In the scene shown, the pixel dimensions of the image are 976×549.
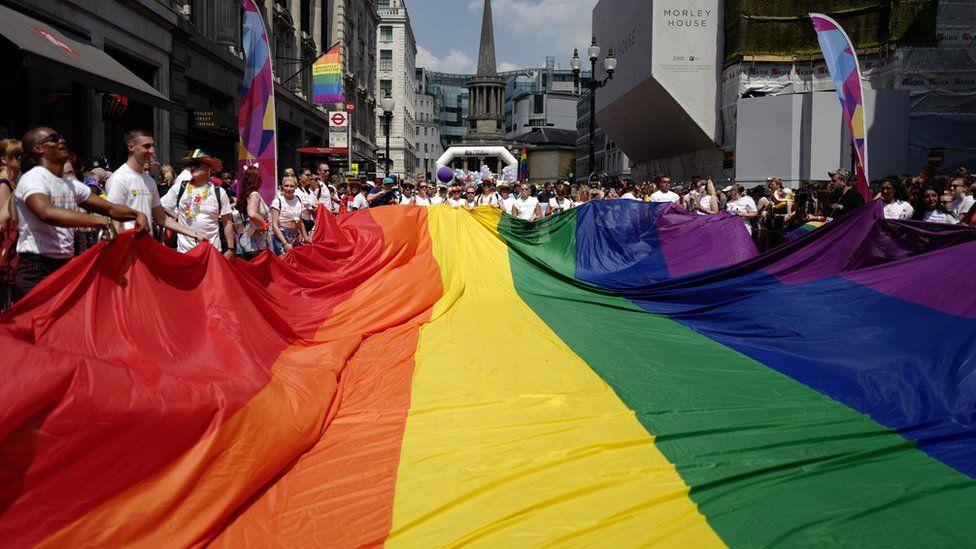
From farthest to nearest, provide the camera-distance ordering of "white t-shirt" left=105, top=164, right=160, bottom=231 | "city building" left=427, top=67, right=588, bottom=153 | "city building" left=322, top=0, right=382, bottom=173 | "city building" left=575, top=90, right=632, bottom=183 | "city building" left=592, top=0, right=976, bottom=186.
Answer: "city building" left=427, top=67, right=588, bottom=153
"city building" left=575, top=90, right=632, bottom=183
"city building" left=322, top=0, right=382, bottom=173
"city building" left=592, top=0, right=976, bottom=186
"white t-shirt" left=105, top=164, right=160, bottom=231

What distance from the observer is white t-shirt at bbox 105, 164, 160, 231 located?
6062mm

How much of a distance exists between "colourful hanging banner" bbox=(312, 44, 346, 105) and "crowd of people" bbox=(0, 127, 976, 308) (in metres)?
10.0

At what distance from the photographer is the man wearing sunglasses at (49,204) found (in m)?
4.66

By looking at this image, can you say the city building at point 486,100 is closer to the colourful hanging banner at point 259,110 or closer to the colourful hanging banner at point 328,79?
the colourful hanging banner at point 328,79

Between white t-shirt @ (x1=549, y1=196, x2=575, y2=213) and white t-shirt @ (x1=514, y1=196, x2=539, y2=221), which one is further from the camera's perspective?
white t-shirt @ (x1=549, y1=196, x2=575, y2=213)

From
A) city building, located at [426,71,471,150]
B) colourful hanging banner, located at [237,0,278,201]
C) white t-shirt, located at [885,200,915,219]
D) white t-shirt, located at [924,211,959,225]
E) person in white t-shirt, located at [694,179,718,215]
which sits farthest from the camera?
city building, located at [426,71,471,150]

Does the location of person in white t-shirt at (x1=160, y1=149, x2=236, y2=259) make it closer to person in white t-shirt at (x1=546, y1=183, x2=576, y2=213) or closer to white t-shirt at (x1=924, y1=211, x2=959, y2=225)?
white t-shirt at (x1=924, y1=211, x2=959, y2=225)

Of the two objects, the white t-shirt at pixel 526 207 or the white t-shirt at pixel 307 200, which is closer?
the white t-shirt at pixel 307 200

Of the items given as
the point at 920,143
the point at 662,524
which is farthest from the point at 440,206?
the point at 920,143

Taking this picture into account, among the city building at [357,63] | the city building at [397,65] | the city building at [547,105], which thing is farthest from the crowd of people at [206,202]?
the city building at [547,105]

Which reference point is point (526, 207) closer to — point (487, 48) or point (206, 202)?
point (206, 202)

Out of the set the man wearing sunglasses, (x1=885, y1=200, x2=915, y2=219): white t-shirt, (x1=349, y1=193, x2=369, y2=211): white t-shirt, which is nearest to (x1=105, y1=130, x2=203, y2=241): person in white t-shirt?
the man wearing sunglasses

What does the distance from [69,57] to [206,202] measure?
230 inches

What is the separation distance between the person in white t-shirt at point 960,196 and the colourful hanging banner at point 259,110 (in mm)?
8989
